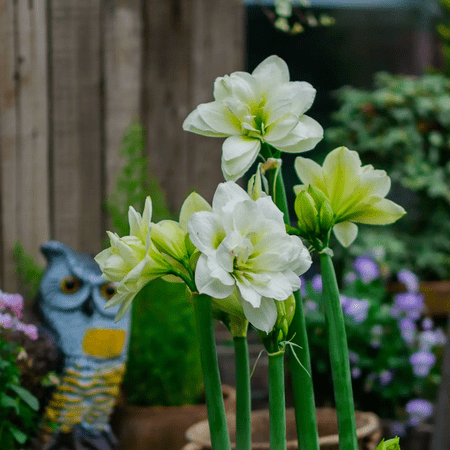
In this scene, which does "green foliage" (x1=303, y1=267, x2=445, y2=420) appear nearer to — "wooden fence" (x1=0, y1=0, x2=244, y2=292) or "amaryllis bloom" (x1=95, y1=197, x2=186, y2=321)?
"wooden fence" (x1=0, y1=0, x2=244, y2=292)

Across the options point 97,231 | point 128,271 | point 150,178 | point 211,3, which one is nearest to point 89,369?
point 97,231

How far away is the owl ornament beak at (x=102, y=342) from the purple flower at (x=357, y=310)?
940mm

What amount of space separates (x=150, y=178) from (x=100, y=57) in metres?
0.48

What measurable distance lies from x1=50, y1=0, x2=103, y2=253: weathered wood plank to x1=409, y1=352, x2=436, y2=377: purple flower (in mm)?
1233

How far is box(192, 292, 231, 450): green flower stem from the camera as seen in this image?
1.87 feet

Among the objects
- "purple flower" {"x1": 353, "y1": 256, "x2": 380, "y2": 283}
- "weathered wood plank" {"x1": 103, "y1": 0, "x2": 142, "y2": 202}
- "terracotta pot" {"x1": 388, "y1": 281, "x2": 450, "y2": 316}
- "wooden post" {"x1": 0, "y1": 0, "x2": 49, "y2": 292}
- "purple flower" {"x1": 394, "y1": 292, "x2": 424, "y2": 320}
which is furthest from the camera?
"terracotta pot" {"x1": 388, "y1": 281, "x2": 450, "y2": 316}

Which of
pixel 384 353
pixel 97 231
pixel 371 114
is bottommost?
pixel 384 353

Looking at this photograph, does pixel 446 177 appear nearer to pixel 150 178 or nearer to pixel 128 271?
pixel 150 178

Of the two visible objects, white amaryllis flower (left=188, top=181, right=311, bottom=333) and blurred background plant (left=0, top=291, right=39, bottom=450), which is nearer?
white amaryllis flower (left=188, top=181, right=311, bottom=333)

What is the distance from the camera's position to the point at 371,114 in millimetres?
3217

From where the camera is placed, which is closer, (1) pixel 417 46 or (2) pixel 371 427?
(2) pixel 371 427

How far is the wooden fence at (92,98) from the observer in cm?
210

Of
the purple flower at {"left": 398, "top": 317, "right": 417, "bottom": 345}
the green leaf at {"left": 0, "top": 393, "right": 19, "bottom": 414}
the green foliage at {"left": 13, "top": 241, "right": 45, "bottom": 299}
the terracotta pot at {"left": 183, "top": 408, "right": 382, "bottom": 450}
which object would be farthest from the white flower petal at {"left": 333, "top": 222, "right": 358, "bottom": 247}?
the purple flower at {"left": 398, "top": 317, "right": 417, "bottom": 345}

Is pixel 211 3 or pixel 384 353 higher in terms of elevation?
pixel 211 3
